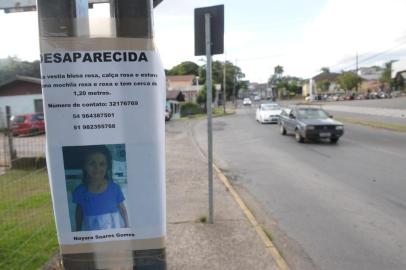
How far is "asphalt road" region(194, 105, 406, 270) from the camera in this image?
17.2 feet

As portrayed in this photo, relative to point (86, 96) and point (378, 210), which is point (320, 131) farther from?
point (86, 96)

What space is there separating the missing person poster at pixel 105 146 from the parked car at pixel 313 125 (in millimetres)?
14630

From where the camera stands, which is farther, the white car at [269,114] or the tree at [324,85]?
the tree at [324,85]

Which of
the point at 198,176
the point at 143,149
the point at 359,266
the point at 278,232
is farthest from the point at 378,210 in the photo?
the point at 143,149

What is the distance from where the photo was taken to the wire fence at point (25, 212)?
496cm

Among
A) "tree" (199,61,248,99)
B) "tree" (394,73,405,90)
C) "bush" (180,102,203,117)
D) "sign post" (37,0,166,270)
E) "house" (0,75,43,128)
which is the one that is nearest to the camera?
"sign post" (37,0,166,270)

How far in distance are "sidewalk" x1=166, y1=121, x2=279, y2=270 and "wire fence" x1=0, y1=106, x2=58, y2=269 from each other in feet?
5.19

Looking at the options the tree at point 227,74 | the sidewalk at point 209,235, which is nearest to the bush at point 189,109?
the tree at point 227,74

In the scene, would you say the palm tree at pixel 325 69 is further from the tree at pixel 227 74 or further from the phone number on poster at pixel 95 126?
the phone number on poster at pixel 95 126

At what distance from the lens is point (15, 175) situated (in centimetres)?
1062

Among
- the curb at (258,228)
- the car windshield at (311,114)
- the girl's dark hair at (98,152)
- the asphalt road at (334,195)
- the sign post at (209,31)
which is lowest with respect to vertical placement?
the asphalt road at (334,195)

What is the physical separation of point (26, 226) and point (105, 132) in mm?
4297

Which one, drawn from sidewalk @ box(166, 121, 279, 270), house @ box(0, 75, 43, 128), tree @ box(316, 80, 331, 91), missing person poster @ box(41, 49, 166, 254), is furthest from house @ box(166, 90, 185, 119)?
tree @ box(316, 80, 331, 91)

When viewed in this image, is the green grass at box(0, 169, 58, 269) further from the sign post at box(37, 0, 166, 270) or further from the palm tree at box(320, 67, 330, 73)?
the palm tree at box(320, 67, 330, 73)
